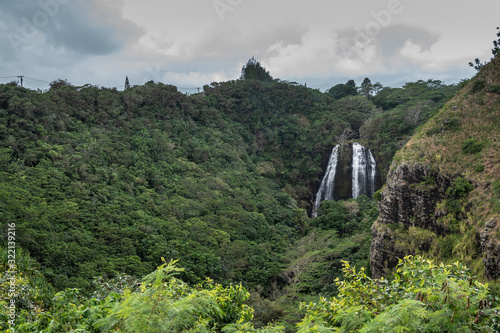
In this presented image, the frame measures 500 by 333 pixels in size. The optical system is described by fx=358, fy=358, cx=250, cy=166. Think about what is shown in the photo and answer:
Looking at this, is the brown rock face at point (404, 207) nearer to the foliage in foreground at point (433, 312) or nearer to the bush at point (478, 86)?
the bush at point (478, 86)

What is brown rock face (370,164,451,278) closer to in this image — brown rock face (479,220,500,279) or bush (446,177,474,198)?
bush (446,177,474,198)

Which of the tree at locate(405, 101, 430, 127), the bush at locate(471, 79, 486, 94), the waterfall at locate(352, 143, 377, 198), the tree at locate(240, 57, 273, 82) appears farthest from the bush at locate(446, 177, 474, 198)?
the tree at locate(240, 57, 273, 82)

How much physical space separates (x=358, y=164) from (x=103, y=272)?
2924 cm

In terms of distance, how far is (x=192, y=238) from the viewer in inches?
880

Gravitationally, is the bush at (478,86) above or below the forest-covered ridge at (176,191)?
above

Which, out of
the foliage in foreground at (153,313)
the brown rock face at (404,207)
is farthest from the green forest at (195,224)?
the brown rock face at (404,207)

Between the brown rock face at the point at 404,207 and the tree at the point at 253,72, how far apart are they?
41.7 meters

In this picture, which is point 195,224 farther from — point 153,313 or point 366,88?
point 366,88

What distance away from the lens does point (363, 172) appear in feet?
123

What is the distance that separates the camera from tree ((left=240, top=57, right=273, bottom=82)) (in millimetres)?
57531

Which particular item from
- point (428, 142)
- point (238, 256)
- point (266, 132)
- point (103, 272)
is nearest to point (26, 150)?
point (103, 272)

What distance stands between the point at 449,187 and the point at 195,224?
14886 mm

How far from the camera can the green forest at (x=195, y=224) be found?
448 centimetres

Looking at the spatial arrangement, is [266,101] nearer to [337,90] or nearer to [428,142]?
[337,90]
